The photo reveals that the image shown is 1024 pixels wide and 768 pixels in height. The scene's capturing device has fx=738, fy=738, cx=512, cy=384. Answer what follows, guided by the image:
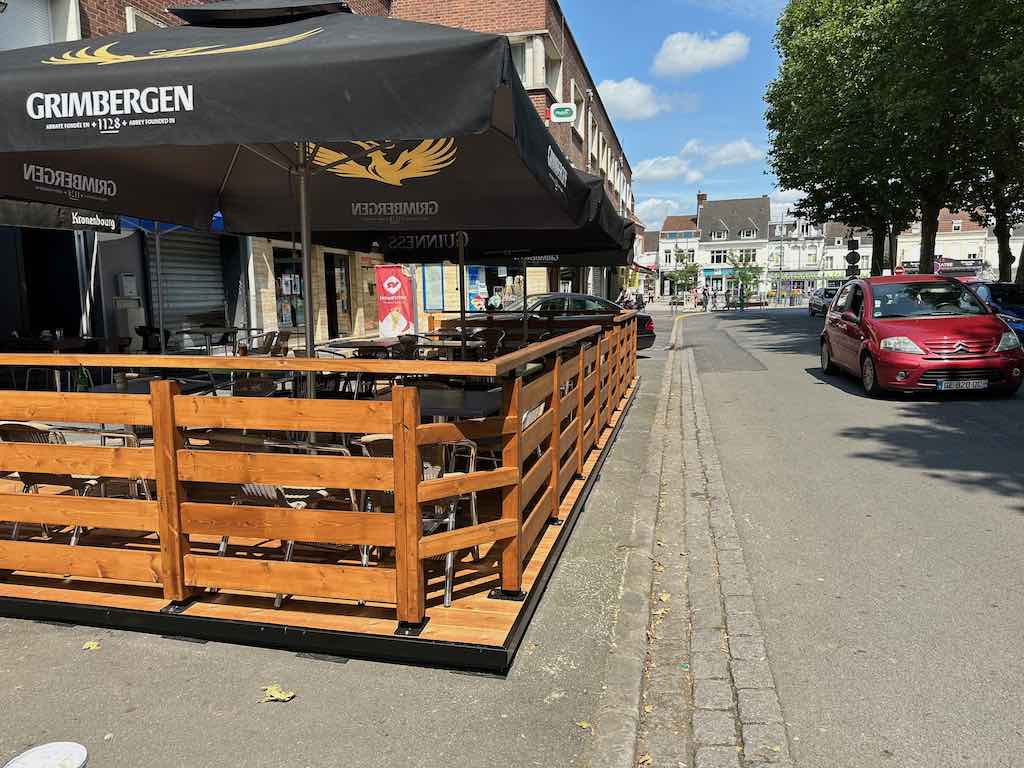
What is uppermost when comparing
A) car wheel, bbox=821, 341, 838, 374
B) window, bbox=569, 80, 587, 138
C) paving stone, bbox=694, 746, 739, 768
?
window, bbox=569, 80, 587, 138

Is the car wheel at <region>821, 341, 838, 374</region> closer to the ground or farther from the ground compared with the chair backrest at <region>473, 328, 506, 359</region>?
closer to the ground

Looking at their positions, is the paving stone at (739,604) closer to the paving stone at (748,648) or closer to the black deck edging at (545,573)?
the paving stone at (748,648)

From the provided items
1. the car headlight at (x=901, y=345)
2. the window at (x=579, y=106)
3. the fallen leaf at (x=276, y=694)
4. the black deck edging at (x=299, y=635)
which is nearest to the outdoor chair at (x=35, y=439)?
the black deck edging at (x=299, y=635)

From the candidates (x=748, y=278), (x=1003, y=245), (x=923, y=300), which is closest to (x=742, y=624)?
(x=923, y=300)

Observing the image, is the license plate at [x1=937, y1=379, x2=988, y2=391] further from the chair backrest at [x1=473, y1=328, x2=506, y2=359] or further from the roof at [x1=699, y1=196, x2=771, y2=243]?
the roof at [x1=699, y1=196, x2=771, y2=243]

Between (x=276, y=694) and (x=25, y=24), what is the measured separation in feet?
38.2

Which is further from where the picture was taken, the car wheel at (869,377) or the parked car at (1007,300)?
the parked car at (1007,300)

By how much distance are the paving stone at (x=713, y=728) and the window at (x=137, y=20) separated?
43.7 feet

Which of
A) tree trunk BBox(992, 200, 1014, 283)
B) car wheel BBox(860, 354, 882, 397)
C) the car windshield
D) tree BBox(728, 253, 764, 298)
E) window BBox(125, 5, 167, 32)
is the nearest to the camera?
car wheel BBox(860, 354, 882, 397)

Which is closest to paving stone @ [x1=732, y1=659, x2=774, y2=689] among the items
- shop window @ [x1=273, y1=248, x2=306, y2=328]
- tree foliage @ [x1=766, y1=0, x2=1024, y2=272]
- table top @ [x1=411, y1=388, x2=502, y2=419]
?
table top @ [x1=411, y1=388, x2=502, y2=419]

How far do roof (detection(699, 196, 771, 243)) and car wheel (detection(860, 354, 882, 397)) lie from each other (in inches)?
3751

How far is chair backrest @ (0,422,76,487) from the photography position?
3768 mm

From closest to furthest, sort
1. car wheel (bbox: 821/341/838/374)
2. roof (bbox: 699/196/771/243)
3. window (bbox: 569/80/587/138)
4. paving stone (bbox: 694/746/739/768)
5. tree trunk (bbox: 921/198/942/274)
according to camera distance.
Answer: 1. paving stone (bbox: 694/746/739/768)
2. car wheel (bbox: 821/341/838/374)
3. tree trunk (bbox: 921/198/942/274)
4. window (bbox: 569/80/587/138)
5. roof (bbox: 699/196/771/243)

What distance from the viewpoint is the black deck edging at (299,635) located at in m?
3.19
